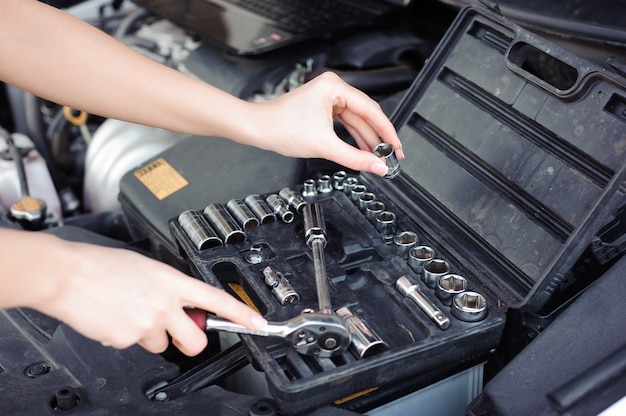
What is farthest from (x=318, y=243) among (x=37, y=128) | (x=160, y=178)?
(x=37, y=128)

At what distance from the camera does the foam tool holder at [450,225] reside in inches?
32.5

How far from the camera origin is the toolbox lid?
893mm

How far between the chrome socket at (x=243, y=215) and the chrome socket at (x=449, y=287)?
11.1 inches

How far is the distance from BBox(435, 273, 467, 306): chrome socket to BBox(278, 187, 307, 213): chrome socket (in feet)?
0.81

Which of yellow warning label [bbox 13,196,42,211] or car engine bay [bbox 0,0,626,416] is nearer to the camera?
car engine bay [bbox 0,0,626,416]

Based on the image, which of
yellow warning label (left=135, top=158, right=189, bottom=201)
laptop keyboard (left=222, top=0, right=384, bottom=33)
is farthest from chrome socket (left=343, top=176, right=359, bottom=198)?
laptop keyboard (left=222, top=0, right=384, bottom=33)

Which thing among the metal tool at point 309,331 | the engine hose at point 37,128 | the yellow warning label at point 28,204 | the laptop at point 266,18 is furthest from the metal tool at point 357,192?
the engine hose at point 37,128

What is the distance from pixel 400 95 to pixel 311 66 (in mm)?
217

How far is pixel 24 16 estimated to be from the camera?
96cm

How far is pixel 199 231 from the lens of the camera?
1.00m

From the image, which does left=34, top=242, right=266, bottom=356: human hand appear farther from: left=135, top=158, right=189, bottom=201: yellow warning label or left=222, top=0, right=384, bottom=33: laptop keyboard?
left=222, top=0, right=384, bottom=33: laptop keyboard

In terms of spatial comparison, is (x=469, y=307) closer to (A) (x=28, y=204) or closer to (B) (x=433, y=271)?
(B) (x=433, y=271)

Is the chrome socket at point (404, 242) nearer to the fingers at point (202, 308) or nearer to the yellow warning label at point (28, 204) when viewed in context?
the fingers at point (202, 308)

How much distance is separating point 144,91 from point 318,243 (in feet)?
0.99
